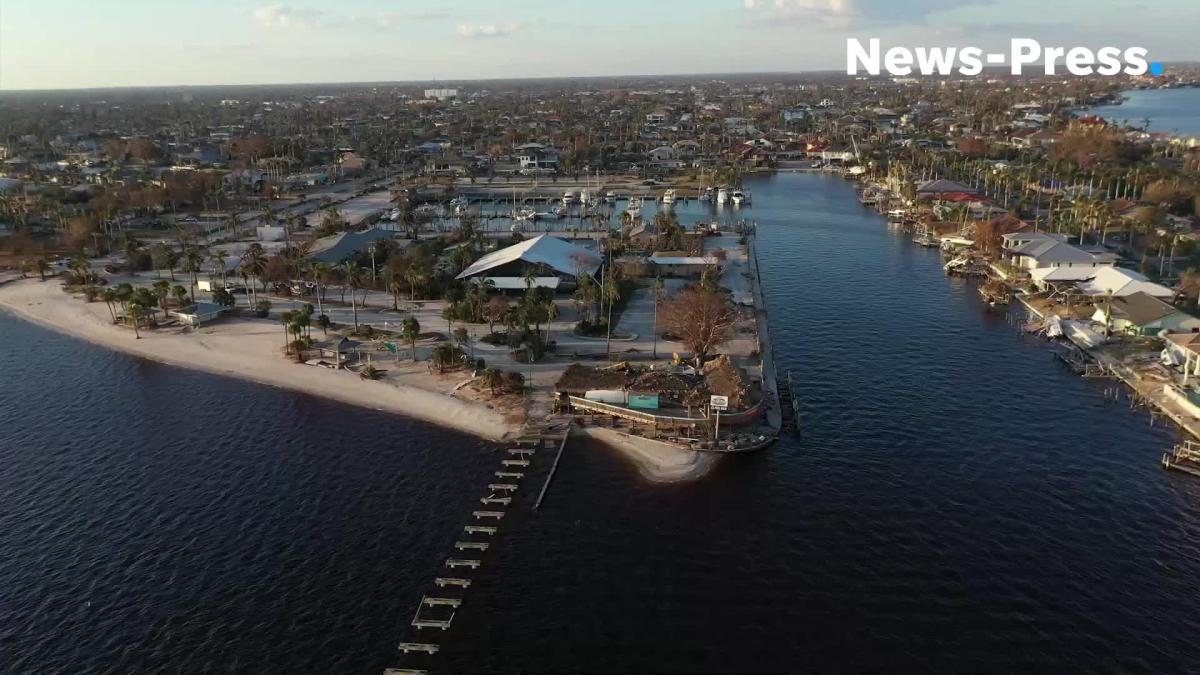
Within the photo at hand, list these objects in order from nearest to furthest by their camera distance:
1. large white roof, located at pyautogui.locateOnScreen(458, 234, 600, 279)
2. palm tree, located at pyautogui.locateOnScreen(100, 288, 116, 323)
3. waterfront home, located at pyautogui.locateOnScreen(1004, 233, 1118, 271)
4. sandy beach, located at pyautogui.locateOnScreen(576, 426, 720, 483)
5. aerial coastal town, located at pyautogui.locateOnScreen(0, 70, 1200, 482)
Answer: sandy beach, located at pyautogui.locateOnScreen(576, 426, 720, 483) < aerial coastal town, located at pyautogui.locateOnScreen(0, 70, 1200, 482) < palm tree, located at pyautogui.locateOnScreen(100, 288, 116, 323) < waterfront home, located at pyautogui.locateOnScreen(1004, 233, 1118, 271) < large white roof, located at pyautogui.locateOnScreen(458, 234, 600, 279)

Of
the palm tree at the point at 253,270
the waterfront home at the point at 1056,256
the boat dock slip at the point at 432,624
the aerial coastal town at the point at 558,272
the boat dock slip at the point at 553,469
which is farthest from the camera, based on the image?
the waterfront home at the point at 1056,256

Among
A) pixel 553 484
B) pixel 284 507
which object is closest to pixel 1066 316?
pixel 553 484

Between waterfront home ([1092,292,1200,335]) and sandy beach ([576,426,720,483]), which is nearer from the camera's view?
sandy beach ([576,426,720,483])

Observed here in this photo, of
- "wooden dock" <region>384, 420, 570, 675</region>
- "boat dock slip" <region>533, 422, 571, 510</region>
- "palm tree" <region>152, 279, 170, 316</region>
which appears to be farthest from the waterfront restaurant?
"wooden dock" <region>384, 420, 570, 675</region>

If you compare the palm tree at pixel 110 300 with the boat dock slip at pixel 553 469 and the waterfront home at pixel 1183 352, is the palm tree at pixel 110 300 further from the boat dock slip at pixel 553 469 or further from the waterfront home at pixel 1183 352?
the waterfront home at pixel 1183 352

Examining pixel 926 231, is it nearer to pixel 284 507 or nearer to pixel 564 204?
pixel 564 204

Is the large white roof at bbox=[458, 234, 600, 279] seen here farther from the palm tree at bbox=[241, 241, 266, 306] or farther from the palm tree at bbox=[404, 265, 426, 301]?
the palm tree at bbox=[241, 241, 266, 306]

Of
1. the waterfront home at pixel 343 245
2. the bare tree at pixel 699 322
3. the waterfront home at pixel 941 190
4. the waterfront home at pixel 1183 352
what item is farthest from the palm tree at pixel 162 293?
the waterfront home at pixel 941 190
